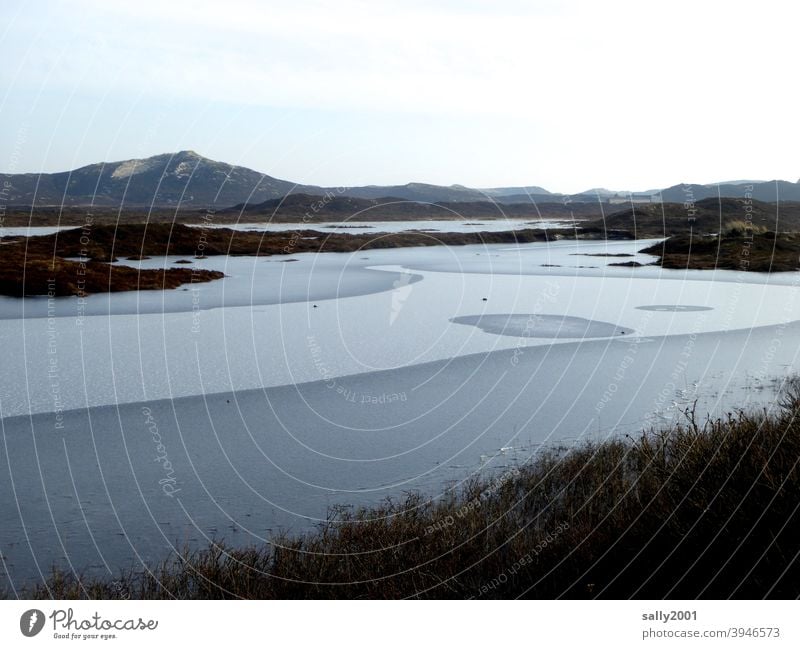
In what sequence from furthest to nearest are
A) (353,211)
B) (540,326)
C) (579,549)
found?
(353,211)
(540,326)
(579,549)

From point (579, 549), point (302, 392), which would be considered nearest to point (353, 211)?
point (302, 392)

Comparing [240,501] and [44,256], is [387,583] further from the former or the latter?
[44,256]

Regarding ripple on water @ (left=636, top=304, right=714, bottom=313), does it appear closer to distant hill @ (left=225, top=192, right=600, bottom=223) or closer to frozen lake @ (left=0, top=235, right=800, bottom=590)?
frozen lake @ (left=0, top=235, right=800, bottom=590)
